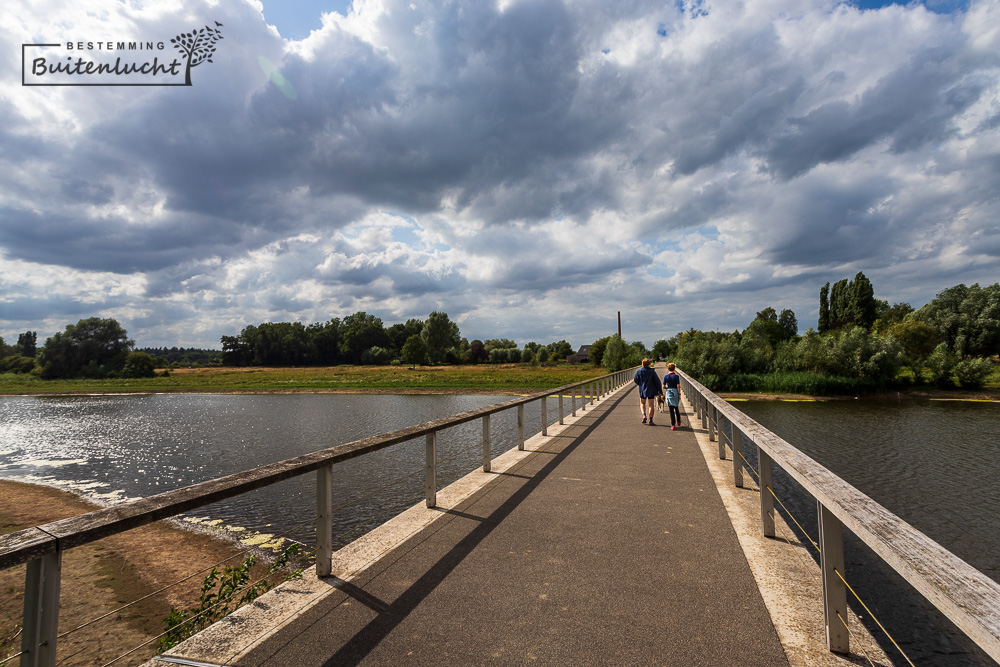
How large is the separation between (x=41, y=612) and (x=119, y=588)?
22.7 ft

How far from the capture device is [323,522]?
3408mm

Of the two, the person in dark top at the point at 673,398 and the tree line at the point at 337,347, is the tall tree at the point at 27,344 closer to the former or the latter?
the tree line at the point at 337,347

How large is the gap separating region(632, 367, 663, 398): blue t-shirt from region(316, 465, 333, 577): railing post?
9510 mm

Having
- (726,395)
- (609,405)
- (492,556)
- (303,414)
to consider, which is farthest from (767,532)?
(726,395)

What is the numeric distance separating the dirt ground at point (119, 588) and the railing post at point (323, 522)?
2199 millimetres

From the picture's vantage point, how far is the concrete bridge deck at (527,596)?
2.57m

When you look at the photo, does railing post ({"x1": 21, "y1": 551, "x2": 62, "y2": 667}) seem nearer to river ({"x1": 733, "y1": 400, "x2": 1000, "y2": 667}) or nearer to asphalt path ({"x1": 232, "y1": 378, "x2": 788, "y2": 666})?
asphalt path ({"x1": 232, "y1": 378, "x2": 788, "y2": 666})

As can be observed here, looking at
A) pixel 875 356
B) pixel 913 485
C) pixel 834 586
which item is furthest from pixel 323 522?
pixel 875 356

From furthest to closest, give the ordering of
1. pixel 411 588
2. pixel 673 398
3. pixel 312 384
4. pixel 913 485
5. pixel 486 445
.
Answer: pixel 312 384, pixel 913 485, pixel 673 398, pixel 486 445, pixel 411 588

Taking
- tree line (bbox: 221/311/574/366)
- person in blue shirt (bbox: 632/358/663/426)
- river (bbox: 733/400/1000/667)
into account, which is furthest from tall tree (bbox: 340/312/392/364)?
person in blue shirt (bbox: 632/358/663/426)

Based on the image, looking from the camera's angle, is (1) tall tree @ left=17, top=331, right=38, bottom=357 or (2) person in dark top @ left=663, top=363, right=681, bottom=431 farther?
(1) tall tree @ left=17, top=331, right=38, bottom=357

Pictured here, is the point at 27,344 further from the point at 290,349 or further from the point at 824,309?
the point at 824,309

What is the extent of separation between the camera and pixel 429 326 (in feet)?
347

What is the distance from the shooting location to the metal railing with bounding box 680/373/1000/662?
4.61ft
